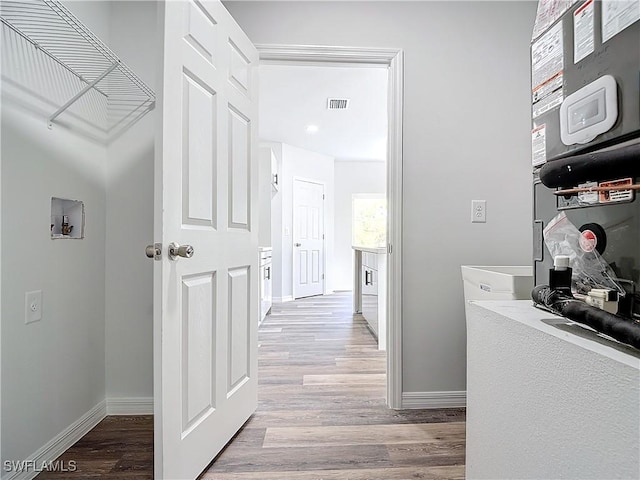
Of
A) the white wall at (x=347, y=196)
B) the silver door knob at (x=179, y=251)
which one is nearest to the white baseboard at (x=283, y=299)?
the white wall at (x=347, y=196)

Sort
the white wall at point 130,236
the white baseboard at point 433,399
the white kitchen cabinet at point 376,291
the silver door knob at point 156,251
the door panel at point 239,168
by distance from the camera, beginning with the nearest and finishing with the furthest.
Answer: the silver door knob at point 156,251 < the door panel at point 239,168 < the white wall at point 130,236 < the white baseboard at point 433,399 < the white kitchen cabinet at point 376,291

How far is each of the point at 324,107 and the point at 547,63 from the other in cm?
371

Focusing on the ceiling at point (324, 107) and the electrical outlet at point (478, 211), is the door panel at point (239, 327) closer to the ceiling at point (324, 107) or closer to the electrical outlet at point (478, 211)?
the electrical outlet at point (478, 211)

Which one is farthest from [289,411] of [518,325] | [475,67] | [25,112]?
[475,67]

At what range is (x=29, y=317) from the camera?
1381 mm

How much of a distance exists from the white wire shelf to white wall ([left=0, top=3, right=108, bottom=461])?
91 millimetres

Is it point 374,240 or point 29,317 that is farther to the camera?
point 374,240

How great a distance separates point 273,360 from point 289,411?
0.90 metres

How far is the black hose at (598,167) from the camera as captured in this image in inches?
16.6

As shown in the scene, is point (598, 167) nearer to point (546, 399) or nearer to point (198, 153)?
point (546, 399)

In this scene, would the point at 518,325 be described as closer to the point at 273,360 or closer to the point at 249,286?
the point at 249,286

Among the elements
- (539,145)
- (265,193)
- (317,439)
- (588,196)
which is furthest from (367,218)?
(588,196)

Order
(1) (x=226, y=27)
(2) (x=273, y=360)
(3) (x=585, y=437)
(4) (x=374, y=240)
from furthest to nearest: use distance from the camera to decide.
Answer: (4) (x=374, y=240) < (2) (x=273, y=360) < (1) (x=226, y=27) < (3) (x=585, y=437)

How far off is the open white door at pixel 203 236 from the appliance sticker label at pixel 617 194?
113 cm
